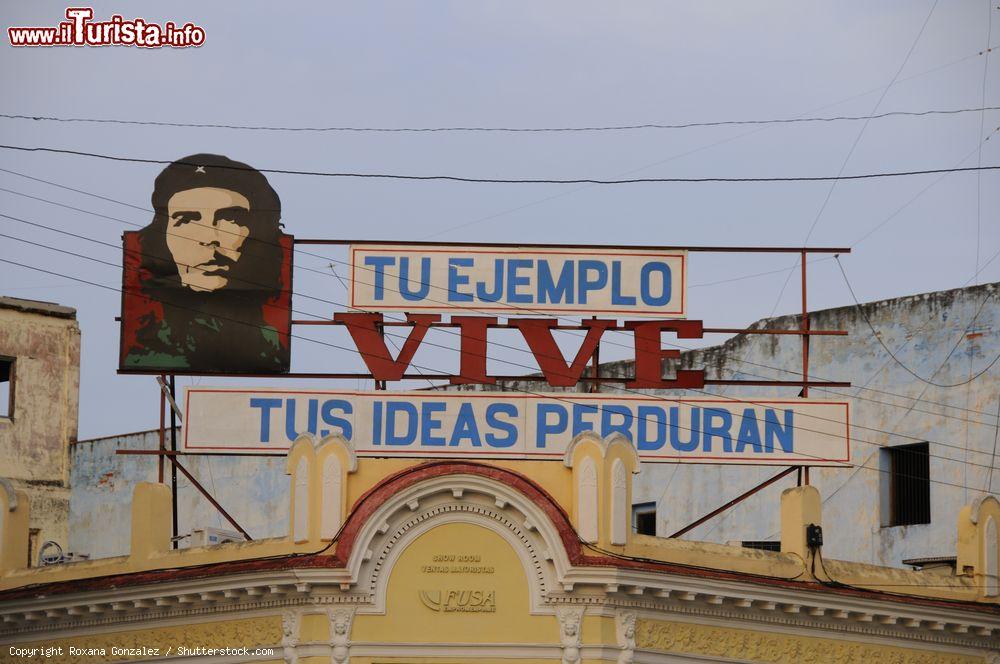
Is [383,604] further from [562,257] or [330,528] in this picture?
[562,257]

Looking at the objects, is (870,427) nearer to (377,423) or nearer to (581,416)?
(581,416)

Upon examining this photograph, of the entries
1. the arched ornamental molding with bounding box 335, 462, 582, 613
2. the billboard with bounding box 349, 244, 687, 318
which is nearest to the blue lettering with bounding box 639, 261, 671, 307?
the billboard with bounding box 349, 244, 687, 318

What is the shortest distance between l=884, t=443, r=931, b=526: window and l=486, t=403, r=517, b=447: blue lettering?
10421 mm

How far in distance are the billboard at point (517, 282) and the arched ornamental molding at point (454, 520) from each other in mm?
4965

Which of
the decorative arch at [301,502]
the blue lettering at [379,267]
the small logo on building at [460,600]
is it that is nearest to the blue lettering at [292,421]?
the blue lettering at [379,267]

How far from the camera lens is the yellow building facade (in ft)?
82.7

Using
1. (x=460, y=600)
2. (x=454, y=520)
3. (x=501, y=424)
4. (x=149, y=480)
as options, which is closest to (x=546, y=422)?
(x=501, y=424)

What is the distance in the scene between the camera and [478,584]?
83.4 ft

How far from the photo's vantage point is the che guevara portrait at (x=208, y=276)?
98.4 feet

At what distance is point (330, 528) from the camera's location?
2545cm

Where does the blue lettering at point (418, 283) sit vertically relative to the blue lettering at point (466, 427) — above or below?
above

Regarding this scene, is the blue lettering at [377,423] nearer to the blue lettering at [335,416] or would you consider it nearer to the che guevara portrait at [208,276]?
the blue lettering at [335,416]

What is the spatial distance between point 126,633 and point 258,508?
14.6 meters

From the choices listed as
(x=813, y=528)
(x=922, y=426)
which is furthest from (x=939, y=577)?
(x=922, y=426)
